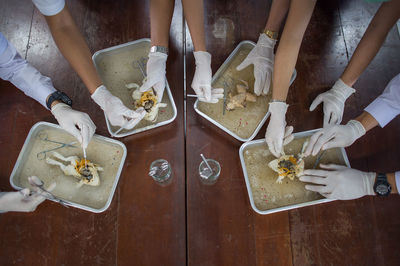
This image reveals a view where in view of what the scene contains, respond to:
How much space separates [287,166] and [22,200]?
1.39 metres

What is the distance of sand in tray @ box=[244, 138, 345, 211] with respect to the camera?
1348mm

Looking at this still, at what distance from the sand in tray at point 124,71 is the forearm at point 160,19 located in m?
0.14

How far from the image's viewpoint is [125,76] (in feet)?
5.45

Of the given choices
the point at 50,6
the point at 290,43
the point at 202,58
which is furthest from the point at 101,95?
the point at 290,43

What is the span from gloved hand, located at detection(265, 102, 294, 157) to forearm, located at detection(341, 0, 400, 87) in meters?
0.47

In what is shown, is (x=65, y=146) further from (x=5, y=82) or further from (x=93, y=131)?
(x=5, y=82)

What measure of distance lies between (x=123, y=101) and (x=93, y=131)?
275mm

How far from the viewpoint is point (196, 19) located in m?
1.56

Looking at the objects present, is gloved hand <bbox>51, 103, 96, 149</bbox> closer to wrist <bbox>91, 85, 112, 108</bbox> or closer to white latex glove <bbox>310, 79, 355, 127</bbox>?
wrist <bbox>91, 85, 112, 108</bbox>

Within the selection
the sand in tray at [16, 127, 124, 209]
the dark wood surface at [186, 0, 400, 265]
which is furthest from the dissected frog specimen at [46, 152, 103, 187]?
the dark wood surface at [186, 0, 400, 265]

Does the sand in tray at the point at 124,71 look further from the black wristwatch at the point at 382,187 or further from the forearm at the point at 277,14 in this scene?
the black wristwatch at the point at 382,187

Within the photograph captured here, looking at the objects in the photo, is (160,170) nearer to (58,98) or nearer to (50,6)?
(58,98)

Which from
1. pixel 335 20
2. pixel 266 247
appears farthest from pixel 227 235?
pixel 335 20

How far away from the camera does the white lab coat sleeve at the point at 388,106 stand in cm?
138
